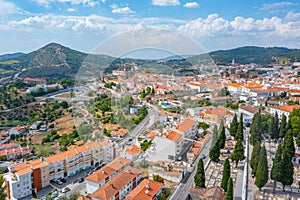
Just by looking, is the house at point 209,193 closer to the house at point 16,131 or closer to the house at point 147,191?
the house at point 147,191

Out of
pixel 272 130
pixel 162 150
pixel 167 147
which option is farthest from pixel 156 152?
pixel 272 130

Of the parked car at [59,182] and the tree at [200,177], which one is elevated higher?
the tree at [200,177]

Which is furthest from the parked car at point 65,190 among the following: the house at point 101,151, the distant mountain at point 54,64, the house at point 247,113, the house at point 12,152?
the distant mountain at point 54,64

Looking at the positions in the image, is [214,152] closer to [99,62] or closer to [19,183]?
[99,62]

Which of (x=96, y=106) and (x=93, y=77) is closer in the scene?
(x=96, y=106)

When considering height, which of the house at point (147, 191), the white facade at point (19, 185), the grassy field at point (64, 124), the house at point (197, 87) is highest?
the house at point (197, 87)

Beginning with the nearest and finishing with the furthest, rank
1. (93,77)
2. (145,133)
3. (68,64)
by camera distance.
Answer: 1. (145,133)
2. (93,77)
3. (68,64)

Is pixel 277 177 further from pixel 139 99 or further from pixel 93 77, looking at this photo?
pixel 93 77

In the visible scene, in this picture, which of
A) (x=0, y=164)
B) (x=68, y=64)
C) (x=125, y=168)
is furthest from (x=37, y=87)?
(x=125, y=168)
